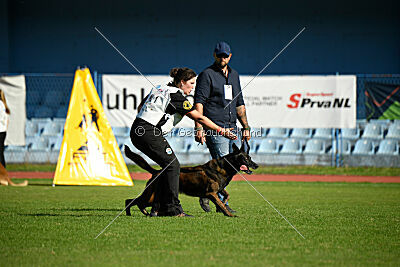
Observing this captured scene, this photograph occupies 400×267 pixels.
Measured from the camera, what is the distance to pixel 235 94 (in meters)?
8.78

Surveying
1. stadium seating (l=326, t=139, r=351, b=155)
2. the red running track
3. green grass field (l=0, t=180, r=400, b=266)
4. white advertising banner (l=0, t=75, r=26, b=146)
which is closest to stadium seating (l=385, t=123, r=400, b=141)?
stadium seating (l=326, t=139, r=351, b=155)

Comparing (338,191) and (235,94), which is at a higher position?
(235,94)

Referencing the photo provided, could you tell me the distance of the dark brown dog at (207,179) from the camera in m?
7.67

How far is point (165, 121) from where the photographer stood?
733 centimetres

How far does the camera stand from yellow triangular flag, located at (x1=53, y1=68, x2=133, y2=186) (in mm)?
12359

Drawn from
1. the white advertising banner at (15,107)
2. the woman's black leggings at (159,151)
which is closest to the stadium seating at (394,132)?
the white advertising banner at (15,107)

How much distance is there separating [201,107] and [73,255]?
12.1ft

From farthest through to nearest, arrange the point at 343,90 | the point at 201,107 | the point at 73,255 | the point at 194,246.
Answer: the point at 343,90 < the point at 201,107 < the point at 194,246 < the point at 73,255

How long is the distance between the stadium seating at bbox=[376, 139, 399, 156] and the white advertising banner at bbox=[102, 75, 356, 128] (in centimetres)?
140

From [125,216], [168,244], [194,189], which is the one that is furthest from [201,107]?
[168,244]

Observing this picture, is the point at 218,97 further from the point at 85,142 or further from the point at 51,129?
the point at 51,129

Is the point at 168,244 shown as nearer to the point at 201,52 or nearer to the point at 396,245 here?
the point at 396,245

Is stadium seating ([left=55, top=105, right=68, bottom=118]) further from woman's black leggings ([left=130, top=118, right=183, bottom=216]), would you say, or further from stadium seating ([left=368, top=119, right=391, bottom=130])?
woman's black leggings ([left=130, top=118, right=183, bottom=216])

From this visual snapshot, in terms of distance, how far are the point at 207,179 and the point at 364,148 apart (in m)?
11.1
